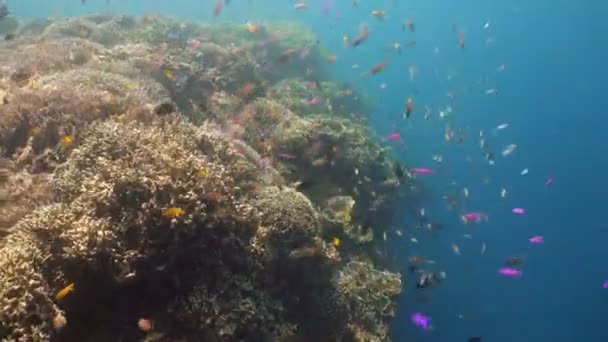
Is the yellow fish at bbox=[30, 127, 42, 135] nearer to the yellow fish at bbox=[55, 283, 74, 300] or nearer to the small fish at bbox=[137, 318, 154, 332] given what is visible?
the yellow fish at bbox=[55, 283, 74, 300]

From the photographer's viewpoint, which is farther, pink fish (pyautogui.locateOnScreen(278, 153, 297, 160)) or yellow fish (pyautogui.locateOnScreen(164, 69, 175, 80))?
yellow fish (pyautogui.locateOnScreen(164, 69, 175, 80))

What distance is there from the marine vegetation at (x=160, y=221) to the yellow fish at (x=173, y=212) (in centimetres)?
1

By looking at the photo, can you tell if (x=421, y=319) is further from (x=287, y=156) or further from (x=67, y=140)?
(x=67, y=140)

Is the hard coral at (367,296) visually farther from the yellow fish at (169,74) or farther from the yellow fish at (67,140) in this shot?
the yellow fish at (169,74)

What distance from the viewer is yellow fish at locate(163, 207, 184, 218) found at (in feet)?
15.7

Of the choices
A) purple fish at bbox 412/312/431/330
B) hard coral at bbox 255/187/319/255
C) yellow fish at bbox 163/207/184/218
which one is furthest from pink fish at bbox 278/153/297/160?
purple fish at bbox 412/312/431/330

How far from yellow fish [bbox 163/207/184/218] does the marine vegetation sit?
13 millimetres

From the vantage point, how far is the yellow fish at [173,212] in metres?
4.79

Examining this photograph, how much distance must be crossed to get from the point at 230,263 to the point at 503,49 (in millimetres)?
142202

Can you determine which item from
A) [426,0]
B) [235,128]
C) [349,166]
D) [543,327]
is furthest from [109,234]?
Result: [426,0]

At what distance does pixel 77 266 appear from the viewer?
454 cm

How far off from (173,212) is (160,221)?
234 millimetres

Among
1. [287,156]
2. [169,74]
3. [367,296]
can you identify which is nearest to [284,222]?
[367,296]

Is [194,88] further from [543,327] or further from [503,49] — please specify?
[503,49]
